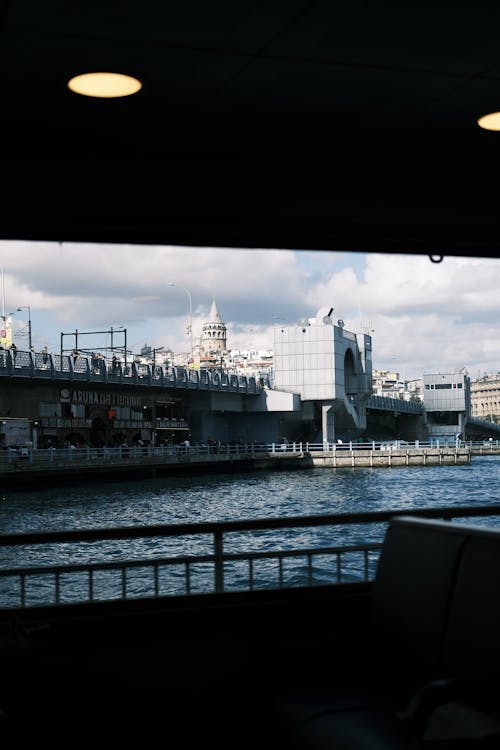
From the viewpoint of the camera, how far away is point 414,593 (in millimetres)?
2623

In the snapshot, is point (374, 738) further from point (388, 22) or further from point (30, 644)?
point (388, 22)

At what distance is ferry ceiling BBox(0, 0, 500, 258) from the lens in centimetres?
256

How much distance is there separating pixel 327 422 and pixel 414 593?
65170 millimetres

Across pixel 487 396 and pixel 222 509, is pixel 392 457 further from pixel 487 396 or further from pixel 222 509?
pixel 487 396

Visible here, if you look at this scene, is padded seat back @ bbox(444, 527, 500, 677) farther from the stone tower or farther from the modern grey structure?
the stone tower

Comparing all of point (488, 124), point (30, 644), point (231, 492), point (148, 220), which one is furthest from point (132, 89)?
point (231, 492)

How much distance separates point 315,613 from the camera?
3367 millimetres

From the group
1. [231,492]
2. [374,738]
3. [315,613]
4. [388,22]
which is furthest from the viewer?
[231,492]

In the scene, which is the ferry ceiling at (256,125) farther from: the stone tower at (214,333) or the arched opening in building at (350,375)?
the stone tower at (214,333)

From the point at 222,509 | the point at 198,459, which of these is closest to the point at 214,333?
the point at 198,459

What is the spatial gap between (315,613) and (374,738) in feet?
3.52

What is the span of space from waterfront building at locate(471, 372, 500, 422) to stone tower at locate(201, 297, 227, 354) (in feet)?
196

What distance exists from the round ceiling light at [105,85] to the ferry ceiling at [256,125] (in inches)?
1.4

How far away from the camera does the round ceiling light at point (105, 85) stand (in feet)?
9.55
